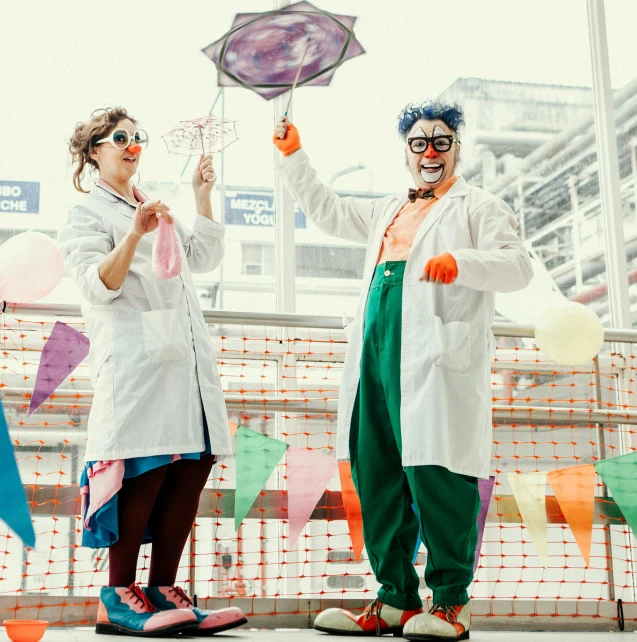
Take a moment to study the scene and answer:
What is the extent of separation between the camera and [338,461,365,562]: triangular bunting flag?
3.27 meters

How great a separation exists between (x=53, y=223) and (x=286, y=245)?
3.73ft

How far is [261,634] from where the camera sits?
2859mm

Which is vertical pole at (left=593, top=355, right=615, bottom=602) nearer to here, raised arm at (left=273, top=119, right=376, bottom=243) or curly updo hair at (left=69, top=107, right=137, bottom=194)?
raised arm at (left=273, top=119, right=376, bottom=243)

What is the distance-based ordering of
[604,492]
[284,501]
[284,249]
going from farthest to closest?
[284,249]
[604,492]
[284,501]

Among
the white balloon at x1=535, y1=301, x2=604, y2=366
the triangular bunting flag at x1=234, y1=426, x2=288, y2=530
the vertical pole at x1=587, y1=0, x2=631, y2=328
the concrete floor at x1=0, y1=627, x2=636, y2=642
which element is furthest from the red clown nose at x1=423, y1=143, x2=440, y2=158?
the vertical pole at x1=587, y1=0, x2=631, y2=328

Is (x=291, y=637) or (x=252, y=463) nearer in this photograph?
(x=291, y=637)

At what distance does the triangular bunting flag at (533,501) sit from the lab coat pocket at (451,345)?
0.94 m

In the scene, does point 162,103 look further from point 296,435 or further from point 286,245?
point 296,435

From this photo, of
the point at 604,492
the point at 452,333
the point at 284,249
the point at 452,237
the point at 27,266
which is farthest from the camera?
the point at 284,249

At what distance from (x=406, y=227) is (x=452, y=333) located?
1.35ft

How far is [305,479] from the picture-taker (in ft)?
10.9

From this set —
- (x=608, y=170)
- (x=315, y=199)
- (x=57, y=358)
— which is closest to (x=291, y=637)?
(x=57, y=358)

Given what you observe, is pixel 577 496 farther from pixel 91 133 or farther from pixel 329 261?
pixel 91 133

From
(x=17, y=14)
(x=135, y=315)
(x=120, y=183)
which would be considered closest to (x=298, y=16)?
(x=120, y=183)
